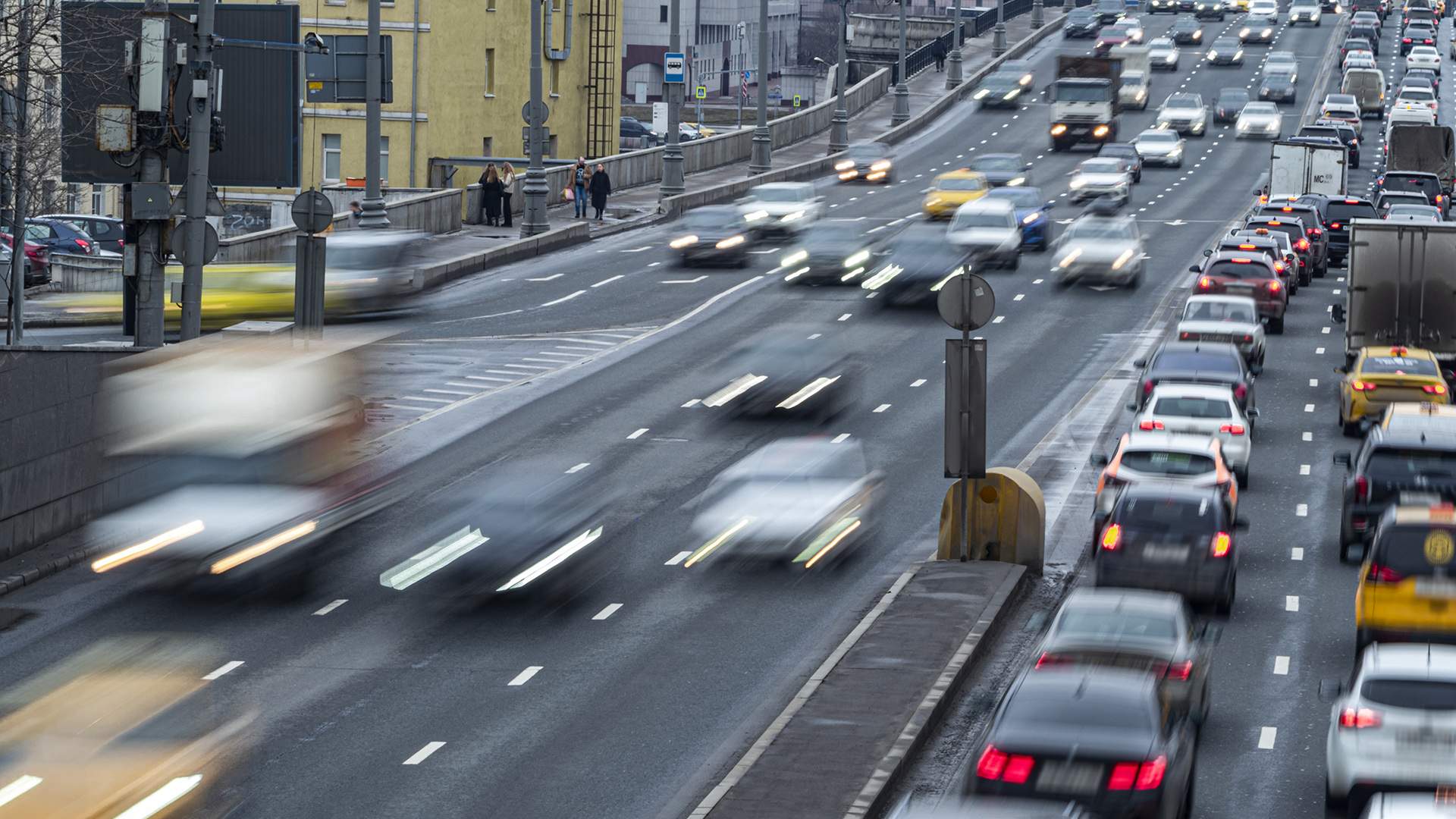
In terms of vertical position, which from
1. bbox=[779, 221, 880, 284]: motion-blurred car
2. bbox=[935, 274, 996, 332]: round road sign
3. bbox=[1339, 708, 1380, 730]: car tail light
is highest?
bbox=[779, 221, 880, 284]: motion-blurred car

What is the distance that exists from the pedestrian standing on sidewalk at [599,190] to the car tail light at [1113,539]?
3563 centimetres

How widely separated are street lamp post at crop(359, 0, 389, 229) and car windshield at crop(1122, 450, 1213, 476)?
78.3 feet

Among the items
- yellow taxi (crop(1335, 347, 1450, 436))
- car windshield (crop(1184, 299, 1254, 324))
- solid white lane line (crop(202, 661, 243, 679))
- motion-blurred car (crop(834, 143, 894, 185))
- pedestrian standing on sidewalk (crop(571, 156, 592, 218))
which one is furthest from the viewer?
motion-blurred car (crop(834, 143, 894, 185))

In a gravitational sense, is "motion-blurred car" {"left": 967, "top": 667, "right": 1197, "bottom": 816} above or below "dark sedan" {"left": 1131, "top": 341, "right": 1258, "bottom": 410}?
below

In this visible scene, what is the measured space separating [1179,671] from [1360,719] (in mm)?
1785

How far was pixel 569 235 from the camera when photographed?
53.8 meters

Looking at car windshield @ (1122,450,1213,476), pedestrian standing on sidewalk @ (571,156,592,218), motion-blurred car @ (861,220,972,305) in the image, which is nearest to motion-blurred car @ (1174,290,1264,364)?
motion-blurred car @ (861,220,972,305)

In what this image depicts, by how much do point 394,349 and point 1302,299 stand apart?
69.3 ft

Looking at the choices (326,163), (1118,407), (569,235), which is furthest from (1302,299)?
(326,163)

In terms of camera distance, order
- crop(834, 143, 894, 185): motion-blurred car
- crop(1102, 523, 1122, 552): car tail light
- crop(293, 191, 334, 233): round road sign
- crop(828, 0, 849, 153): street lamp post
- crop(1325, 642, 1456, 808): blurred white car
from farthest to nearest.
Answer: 1. crop(828, 0, 849, 153): street lamp post
2. crop(834, 143, 894, 185): motion-blurred car
3. crop(293, 191, 334, 233): round road sign
4. crop(1102, 523, 1122, 552): car tail light
5. crop(1325, 642, 1456, 808): blurred white car

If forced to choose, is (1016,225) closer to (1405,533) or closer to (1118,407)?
(1118,407)

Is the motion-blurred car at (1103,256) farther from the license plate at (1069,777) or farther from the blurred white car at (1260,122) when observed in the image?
the blurred white car at (1260,122)

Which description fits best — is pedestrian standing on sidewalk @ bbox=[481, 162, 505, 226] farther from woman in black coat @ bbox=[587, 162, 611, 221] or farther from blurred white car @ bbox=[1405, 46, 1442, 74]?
blurred white car @ bbox=[1405, 46, 1442, 74]

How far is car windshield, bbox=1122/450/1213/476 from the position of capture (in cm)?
2591
